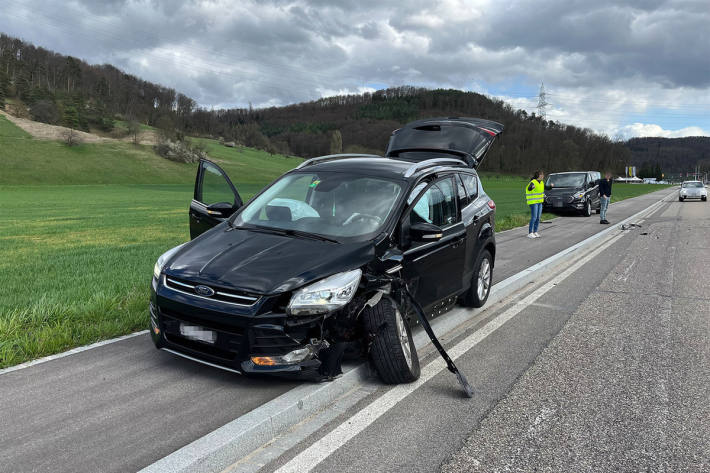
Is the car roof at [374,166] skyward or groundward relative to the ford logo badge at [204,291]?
skyward

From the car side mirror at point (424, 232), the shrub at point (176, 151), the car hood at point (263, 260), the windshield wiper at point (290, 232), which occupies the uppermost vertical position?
the shrub at point (176, 151)

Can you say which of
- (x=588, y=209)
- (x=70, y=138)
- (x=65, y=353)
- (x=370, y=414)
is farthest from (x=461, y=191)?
(x=70, y=138)

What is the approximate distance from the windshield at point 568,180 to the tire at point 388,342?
20.6 m

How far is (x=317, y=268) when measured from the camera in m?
3.86

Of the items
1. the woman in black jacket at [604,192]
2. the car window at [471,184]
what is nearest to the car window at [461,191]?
the car window at [471,184]

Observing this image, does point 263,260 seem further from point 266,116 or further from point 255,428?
point 266,116

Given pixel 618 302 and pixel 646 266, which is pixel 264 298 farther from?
pixel 646 266

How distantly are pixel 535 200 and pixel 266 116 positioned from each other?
512ft

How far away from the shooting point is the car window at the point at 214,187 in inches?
229

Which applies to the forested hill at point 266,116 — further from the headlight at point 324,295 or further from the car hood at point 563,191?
the headlight at point 324,295

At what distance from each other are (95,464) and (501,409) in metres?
2.60

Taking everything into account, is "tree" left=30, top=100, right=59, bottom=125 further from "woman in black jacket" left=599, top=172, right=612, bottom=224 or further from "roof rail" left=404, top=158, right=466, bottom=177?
"roof rail" left=404, top=158, right=466, bottom=177

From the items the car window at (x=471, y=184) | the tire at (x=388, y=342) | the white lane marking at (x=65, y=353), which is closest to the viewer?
the tire at (x=388, y=342)

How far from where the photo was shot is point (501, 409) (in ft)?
12.4
